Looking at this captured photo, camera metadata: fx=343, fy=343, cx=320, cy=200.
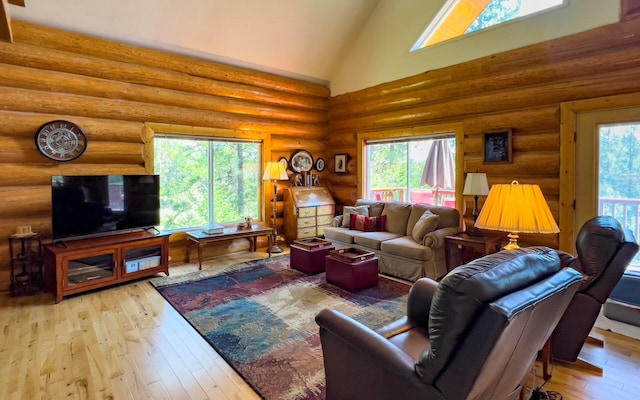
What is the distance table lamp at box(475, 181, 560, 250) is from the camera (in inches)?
95.8

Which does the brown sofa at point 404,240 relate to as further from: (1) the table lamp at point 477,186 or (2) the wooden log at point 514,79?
(2) the wooden log at point 514,79

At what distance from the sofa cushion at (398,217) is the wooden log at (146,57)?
3134mm

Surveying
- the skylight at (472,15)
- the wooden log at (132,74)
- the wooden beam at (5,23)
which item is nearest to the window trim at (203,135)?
the wooden log at (132,74)

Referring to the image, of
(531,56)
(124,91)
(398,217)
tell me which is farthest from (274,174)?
(531,56)

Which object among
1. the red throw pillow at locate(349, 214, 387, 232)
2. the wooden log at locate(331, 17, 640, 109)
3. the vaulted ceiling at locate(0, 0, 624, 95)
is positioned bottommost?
the red throw pillow at locate(349, 214, 387, 232)

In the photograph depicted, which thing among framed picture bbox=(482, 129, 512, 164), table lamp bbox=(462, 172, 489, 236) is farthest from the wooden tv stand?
framed picture bbox=(482, 129, 512, 164)

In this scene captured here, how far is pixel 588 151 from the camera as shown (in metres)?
3.99

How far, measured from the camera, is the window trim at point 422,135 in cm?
521

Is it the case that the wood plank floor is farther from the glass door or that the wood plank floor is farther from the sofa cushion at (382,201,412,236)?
the sofa cushion at (382,201,412,236)

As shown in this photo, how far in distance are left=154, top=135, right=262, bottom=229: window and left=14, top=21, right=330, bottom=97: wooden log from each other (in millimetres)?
1084

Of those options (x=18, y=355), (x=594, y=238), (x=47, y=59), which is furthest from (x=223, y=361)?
(x=47, y=59)

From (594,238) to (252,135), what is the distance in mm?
5233

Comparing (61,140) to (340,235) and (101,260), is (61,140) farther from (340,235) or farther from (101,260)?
(340,235)

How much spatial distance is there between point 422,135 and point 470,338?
16.0ft
